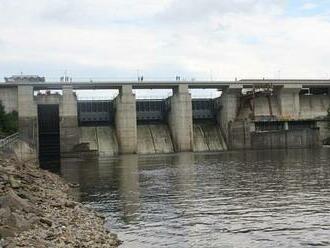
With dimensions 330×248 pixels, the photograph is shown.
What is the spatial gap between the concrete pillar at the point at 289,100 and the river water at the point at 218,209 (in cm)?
5683

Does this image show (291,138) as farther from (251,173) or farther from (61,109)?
(251,173)

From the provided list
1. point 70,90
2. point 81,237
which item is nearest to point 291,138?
point 70,90

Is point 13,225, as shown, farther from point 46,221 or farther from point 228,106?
point 228,106

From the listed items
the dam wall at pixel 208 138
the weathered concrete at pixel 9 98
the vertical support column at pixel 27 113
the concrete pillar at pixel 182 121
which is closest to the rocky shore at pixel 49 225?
the vertical support column at pixel 27 113

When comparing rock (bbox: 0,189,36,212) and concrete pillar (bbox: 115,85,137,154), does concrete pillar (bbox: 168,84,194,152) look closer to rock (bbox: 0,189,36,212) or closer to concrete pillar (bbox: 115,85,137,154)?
concrete pillar (bbox: 115,85,137,154)

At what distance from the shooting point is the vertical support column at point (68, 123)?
78.2 metres

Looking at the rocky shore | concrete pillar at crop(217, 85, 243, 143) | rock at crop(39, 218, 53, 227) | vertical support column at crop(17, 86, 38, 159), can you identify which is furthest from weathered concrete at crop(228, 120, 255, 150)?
rock at crop(39, 218, 53, 227)

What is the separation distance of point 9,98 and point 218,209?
2511 inches

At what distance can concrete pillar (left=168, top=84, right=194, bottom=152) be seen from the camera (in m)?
84.6

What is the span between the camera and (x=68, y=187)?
34719 millimetres

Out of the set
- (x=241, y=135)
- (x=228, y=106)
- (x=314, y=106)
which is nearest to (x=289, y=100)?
(x=314, y=106)

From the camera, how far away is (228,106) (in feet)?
294

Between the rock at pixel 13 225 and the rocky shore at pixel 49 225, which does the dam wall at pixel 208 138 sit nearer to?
the rocky shore at pixel 49 225

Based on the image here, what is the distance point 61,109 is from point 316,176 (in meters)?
50.4
